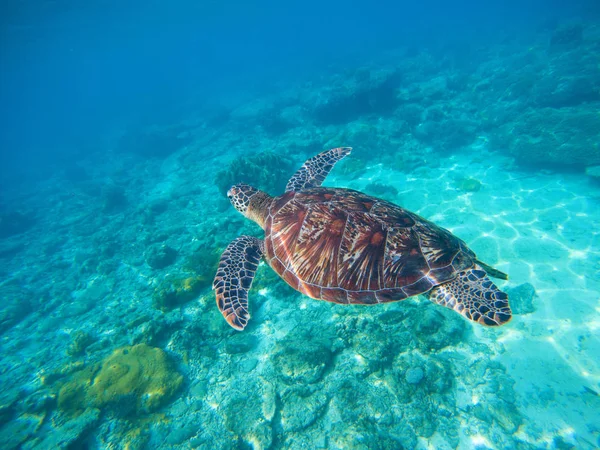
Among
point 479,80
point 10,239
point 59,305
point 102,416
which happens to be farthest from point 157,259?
point 479,80

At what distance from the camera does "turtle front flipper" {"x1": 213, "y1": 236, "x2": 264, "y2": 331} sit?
4391 mm

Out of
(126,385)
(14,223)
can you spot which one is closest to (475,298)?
(126,385)

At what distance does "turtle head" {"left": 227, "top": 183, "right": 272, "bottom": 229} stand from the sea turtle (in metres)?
1.15

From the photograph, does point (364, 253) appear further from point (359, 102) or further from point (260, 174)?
point (359, 102)

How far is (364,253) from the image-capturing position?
4215 millimetres

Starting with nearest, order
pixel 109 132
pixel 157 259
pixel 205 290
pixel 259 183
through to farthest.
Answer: pixel 205 290, pixel 157 259, pixel 259 183, pixel 109 132

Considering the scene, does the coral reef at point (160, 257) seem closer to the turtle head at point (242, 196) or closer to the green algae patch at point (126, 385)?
the green algae patch at point (126, 385)

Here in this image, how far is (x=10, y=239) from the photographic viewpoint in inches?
711

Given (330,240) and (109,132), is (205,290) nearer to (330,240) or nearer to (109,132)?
(330,240)

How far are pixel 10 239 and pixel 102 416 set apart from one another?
21.0m

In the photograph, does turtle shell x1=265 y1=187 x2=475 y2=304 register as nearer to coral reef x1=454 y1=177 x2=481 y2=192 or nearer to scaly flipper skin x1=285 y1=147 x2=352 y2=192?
scaly flipper skin x1=285 y1=147 x2=352 y2=192

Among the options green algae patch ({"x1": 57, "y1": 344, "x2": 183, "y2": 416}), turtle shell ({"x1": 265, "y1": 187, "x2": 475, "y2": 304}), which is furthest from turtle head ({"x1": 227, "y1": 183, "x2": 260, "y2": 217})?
green algae patch ({"x1": 57, "y1": 344, "x2": 183, "y2": 416})

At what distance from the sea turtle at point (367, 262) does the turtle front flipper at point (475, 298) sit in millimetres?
12

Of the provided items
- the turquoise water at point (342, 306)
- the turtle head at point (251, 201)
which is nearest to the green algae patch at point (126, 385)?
the turquoise water at point (342, 306)
